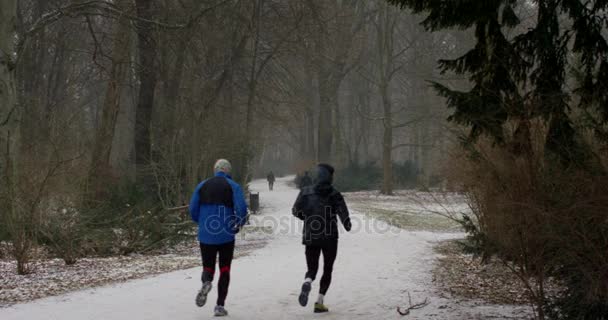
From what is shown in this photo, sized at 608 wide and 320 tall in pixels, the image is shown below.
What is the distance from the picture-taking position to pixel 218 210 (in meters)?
7.30

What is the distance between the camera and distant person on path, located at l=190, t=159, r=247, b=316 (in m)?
7.19

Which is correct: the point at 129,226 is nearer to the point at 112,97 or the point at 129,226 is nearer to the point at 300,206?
the point at 300,206

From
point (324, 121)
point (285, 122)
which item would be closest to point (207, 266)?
point (285, 122)

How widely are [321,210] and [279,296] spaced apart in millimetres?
1897

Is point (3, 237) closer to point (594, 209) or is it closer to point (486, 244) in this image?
point (486, 244)

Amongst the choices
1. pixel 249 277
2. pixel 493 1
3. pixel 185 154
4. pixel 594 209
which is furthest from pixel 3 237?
pixel 594 209

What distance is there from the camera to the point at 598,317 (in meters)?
5.70

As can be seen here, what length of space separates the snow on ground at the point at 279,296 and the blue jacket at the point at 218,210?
3.11 ft

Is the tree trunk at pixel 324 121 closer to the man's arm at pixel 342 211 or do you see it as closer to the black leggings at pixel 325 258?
the man's arm at pixel 342 211

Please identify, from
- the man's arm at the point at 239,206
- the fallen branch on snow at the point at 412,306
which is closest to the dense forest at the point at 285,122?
the fallen branch on snow at the point at 412,306

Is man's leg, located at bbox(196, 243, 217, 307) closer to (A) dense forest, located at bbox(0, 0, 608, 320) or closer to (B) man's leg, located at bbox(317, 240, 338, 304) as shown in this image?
(B) man's leg, located at bbox(317, 240, 338, 304)

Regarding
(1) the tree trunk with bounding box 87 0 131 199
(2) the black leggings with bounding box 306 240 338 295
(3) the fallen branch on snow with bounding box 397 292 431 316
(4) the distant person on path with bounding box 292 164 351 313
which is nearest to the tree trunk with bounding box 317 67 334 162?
(1) the tree trunk with bounding box 87 0 131 199

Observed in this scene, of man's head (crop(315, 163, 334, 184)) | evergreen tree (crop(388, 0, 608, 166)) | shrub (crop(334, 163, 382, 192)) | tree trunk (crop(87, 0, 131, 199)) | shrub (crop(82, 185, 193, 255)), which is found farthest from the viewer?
shrub (crop(334, 163, 382, 192))

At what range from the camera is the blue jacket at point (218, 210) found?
23.6ft
